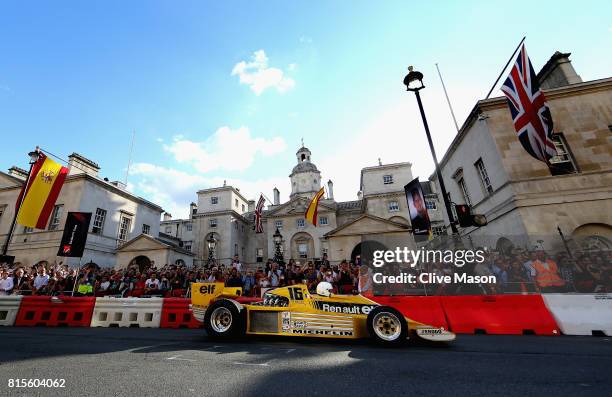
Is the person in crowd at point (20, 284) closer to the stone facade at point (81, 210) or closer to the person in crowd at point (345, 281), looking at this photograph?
the stone facade at point (81, 210)

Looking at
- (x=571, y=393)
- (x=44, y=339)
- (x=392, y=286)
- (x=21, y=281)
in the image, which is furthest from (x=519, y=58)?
(x=21, y=281)

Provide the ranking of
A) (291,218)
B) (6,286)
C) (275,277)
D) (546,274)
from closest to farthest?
(546,274)
(6,286)
(275,277)
(291,218)

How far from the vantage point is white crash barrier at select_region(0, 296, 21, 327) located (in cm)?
867

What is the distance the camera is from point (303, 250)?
38062 mm

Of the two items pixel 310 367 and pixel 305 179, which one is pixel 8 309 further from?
pixel 305 179

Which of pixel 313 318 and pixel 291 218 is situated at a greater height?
pixel 291 218

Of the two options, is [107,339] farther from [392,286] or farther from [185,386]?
[392,286]

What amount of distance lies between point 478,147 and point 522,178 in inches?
133

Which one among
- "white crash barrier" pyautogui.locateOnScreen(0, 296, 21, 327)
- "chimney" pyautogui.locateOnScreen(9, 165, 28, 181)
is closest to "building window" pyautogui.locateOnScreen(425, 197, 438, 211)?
"white crash barrier" pyautogui.locateOnScreen(0, 296, 21, 327)

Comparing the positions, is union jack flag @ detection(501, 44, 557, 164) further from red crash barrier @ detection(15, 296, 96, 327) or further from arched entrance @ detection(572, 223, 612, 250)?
red crash barrier @ detection(15, 296, 96, 327)

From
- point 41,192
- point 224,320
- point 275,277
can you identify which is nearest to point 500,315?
point 224,320

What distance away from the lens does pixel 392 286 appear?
727 cm

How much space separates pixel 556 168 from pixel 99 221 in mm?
33422

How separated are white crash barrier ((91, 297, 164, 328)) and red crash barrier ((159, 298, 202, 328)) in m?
0.20
